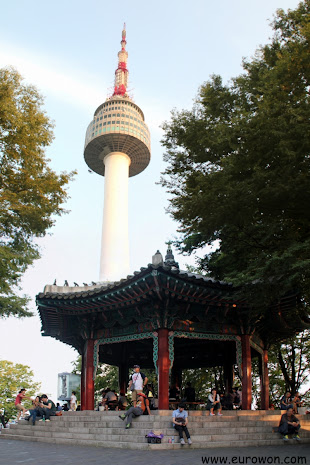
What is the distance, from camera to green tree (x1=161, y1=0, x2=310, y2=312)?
1052cm

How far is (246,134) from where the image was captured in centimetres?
1145

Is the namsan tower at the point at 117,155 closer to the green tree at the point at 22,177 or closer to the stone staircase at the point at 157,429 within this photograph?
the green tree at the point at 22,177

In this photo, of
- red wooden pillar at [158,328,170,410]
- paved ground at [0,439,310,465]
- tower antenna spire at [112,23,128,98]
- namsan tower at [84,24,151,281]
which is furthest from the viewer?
tower antenna spire at [112,23,128,98]

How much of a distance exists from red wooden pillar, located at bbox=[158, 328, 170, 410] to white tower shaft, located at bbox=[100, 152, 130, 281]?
128 feet

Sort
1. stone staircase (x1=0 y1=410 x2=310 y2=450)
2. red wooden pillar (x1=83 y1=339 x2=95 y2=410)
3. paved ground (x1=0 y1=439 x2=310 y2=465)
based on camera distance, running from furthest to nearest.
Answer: red wooden pillar (x1=83 y1=339 x2=95 y2=410)
stone staircase (x1=0 y1=410 x2=310 y2=450)
paved ground (x1=0 y1=439 x2=310 y2=465)

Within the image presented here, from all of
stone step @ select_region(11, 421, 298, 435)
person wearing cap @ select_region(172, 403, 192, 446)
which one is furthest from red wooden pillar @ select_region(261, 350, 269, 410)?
person wearing cap @ select_region(172, 403, 192, 446)

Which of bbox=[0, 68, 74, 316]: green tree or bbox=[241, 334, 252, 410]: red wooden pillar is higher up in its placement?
bbox=[0, 68, 74, 316]: green tree

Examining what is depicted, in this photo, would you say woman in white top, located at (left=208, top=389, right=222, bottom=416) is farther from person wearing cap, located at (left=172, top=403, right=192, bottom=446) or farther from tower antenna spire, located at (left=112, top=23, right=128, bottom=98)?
tower antenna spire, located at (left=112, top=23, right=128, bottom=98)

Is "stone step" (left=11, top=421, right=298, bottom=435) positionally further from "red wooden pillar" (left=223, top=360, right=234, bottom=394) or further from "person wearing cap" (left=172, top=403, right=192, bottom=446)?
"red wooden pillar" (left=223, top=360, right=234, bottom=394)

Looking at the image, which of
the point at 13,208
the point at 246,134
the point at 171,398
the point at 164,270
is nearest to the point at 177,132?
the point at 246,134

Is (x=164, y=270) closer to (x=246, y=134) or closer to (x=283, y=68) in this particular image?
(x=246, y=134)

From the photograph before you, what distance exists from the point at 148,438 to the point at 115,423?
1837mm

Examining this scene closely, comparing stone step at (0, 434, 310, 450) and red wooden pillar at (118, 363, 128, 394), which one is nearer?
stone step at (0, 434, 310, 450)

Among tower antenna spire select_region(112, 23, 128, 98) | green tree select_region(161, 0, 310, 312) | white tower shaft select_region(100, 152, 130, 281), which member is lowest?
green tree select_region(161, 0, 310, 312)
